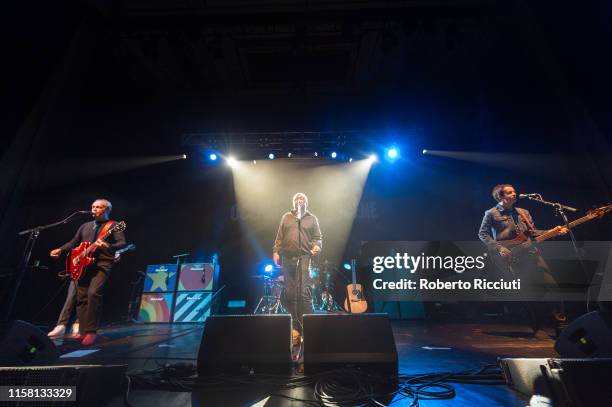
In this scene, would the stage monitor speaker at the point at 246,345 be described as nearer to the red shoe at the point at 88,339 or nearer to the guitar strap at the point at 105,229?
the red shoe at the point at 88,339

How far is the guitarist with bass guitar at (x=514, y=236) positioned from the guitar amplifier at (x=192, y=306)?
5361 millimetres

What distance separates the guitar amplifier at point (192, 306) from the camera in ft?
19.2

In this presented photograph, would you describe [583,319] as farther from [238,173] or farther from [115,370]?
[238,173]

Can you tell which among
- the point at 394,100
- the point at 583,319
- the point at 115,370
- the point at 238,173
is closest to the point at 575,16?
the point at 394,100

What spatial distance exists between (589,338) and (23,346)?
14.3ft

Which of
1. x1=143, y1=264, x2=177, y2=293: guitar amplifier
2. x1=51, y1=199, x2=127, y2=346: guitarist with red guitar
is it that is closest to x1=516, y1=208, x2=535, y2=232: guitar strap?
x1=51, y1=199, x2=127, y2=346: guitarist with red guitar

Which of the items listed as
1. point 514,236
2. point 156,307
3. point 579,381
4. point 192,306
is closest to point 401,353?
point 579,381

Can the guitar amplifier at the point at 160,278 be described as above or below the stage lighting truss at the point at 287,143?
below

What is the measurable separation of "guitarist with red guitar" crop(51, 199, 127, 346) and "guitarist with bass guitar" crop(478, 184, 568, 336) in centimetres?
544

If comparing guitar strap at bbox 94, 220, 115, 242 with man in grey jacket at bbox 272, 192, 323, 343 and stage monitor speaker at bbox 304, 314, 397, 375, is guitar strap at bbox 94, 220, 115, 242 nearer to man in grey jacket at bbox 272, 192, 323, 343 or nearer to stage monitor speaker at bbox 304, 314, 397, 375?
man in grey jacket at bbox 272, 192, 323, 343

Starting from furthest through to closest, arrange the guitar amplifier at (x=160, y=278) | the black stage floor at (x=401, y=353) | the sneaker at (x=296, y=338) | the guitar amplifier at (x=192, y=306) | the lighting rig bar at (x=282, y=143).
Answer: the lighting rig bar at (x=282, y=143)
the guitar amplifier at (x=160, y=278)
the guitar amplifier at (x=192, y=306)
the sneaker at (x=296, y=338)
the black stage floor at (x=401, y=353)

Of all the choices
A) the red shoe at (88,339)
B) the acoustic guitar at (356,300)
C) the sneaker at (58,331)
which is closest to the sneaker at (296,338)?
the red shoe at (88,339)

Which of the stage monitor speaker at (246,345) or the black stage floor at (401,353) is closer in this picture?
the black stage floor at (401,353)

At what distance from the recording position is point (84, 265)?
379cm
